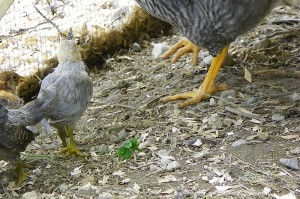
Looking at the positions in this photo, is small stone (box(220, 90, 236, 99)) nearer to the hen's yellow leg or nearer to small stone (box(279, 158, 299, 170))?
small stone (box(279, 158, 299, 170))

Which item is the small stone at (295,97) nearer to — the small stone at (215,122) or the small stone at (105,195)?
the small stone at (215,122)

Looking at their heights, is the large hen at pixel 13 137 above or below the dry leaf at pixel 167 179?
above

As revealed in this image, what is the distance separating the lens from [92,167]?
3496mm

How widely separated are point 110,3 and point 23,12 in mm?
987

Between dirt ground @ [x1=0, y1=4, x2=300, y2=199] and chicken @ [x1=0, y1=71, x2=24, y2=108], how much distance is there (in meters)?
0.31

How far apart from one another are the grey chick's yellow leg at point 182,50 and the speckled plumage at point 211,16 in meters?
0.86

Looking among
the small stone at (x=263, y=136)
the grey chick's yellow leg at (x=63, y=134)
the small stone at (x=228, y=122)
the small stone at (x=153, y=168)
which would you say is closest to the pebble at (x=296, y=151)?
the small stone at (x=263, y=136)

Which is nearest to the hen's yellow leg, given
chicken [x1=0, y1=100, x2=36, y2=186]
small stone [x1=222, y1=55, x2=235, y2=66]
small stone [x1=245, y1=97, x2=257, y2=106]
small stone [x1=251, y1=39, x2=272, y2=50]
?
chicken [x1=0, y1=100, x2=36, y2=186]

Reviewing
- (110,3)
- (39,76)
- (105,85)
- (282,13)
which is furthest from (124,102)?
(282,13)

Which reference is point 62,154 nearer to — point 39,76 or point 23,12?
point 39,76

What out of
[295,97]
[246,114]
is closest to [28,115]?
[246,114]

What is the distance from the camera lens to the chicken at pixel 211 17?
3926 mm

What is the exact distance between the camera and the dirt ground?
10.5 feet

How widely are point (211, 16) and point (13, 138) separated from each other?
155 centimetres
